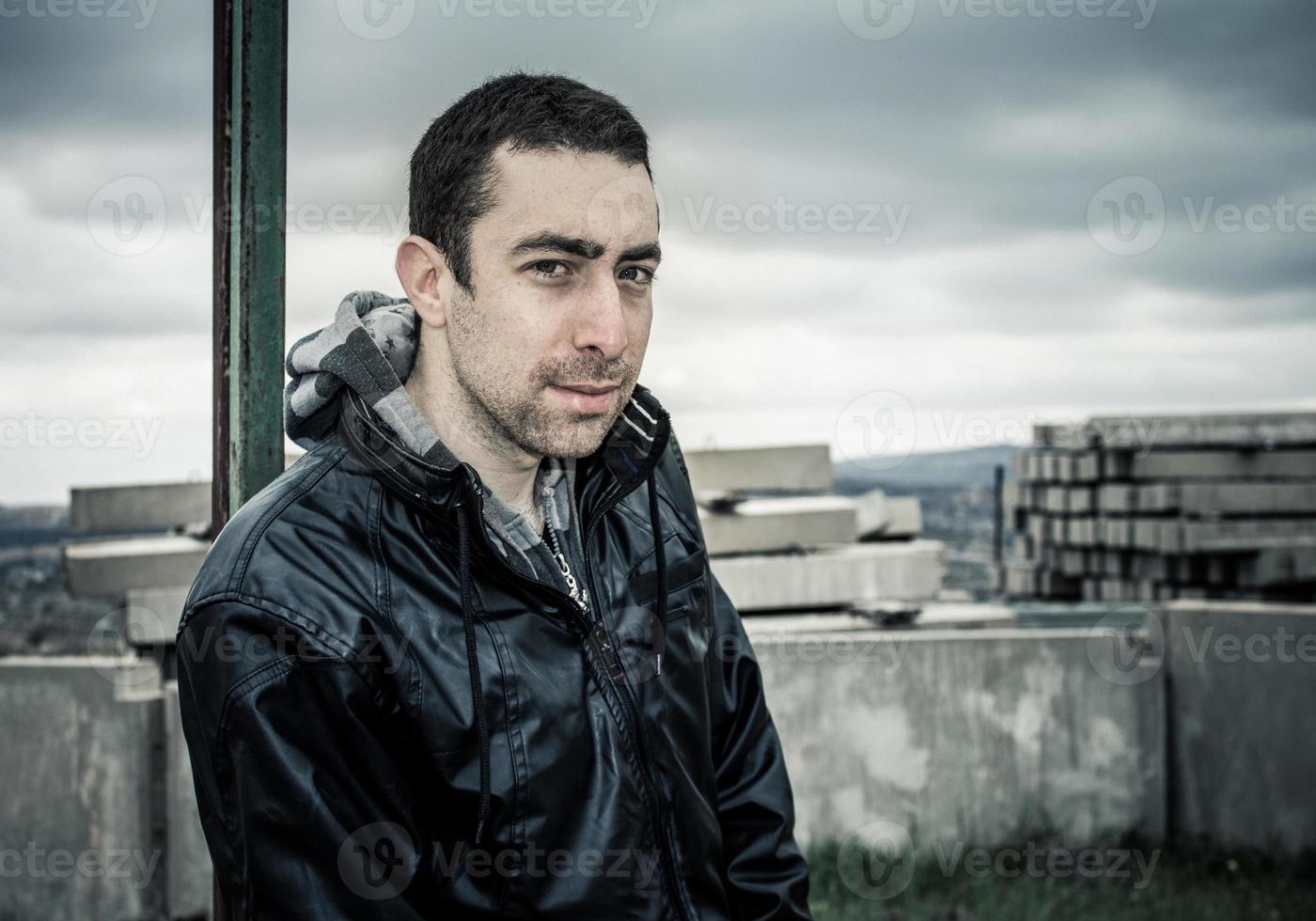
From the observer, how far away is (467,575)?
209 centimetres

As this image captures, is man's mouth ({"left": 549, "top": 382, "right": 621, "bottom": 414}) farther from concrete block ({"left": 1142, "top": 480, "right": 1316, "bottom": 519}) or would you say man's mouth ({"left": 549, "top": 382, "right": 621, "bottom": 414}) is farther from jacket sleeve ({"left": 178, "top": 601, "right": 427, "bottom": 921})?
→ concrete block ({"left": 1142, "top": 480, "right": 1316, "bottom": 519})

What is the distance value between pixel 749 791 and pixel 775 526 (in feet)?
11.0

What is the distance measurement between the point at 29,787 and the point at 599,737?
12.3ft

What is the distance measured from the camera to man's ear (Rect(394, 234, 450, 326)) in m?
2.35

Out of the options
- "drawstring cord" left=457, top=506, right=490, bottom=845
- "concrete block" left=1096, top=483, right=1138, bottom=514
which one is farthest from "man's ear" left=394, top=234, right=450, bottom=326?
"concrete block" left=1096, top=483, right=1138, bottom=514

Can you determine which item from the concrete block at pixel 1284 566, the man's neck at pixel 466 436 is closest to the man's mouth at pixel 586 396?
the man's neck at pixel 466 436

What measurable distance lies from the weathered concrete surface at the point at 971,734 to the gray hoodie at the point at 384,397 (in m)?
2.91

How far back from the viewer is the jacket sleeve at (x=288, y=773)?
1.83 metres

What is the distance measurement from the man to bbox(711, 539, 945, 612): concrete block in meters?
3.18

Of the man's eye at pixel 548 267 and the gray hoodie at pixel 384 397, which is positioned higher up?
the man's eye at pixel 548 267

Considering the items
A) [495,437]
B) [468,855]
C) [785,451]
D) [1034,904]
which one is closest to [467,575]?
[495,437]

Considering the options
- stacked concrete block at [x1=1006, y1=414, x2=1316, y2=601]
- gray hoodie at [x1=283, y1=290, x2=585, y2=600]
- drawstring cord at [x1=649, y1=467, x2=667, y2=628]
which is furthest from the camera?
stacked concrete block at [x1=1006, y1=414, x2=1316, y2=601]

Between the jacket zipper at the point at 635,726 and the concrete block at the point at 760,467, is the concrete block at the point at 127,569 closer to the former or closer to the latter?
the concrete block at the point at 760,467

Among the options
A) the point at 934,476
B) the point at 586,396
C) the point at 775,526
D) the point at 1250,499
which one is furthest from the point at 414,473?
the point at 934,476
